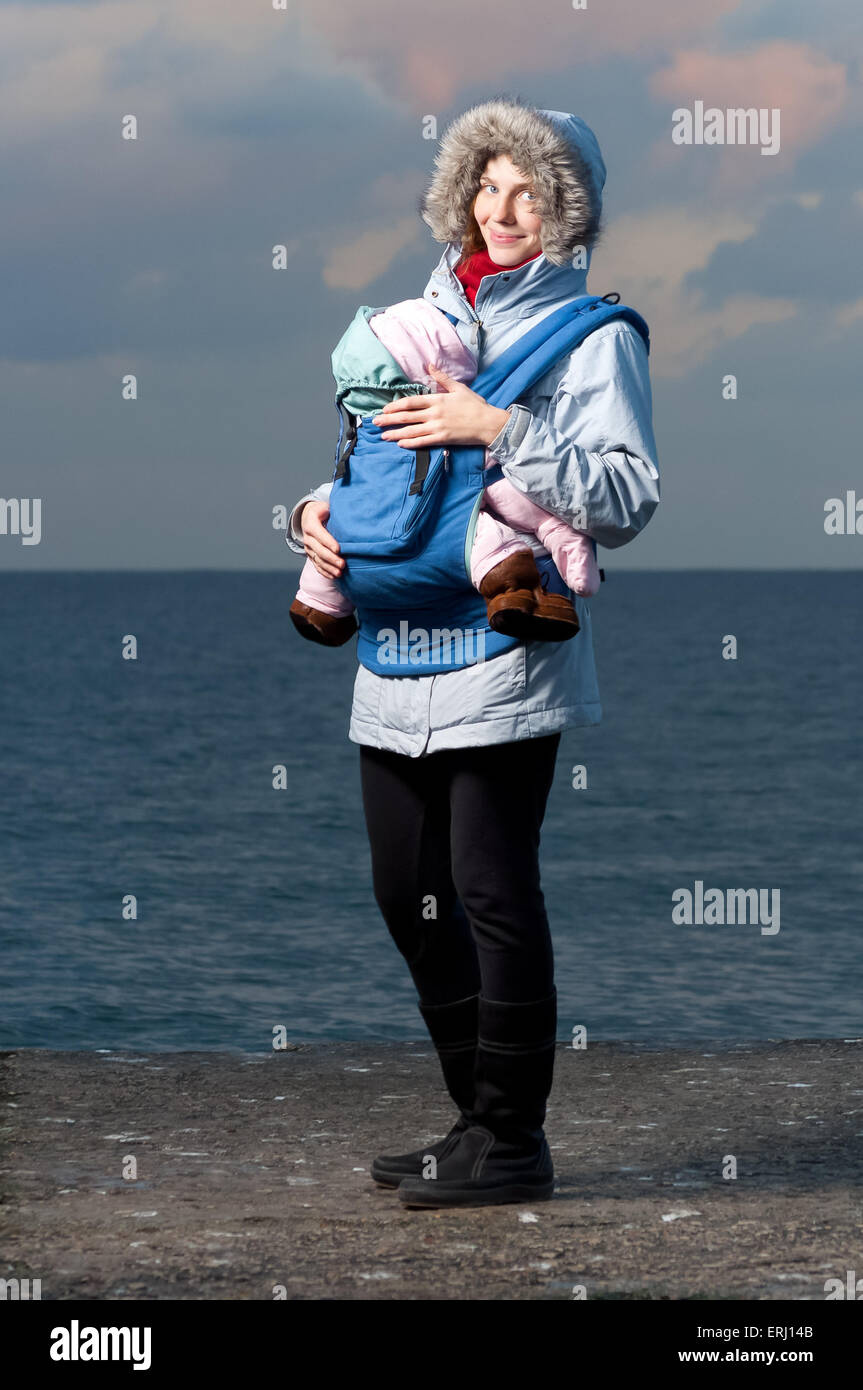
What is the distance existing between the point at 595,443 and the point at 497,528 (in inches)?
10.6

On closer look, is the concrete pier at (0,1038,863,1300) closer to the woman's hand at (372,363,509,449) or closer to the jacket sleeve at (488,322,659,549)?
the jacket sleeve at (488,322,659,549)

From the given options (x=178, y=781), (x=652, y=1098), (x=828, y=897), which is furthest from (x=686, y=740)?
(x=652, y=1098)

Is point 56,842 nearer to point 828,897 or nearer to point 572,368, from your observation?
point 828,897

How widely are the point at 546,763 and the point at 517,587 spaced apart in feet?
1.44

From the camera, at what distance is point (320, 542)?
3332 millimetres

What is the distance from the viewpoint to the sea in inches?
503

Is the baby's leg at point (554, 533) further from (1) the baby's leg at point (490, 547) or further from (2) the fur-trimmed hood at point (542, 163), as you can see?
(2) the fur-trimmed hood at point (542, 163)

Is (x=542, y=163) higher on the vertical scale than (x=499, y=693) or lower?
higher

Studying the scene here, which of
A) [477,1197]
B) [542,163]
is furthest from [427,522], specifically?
[477,1197]

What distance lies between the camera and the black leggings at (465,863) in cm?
328

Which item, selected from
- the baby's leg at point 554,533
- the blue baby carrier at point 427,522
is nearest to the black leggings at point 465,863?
the blue baby carrier at point 427,522

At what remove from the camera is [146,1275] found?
3057 millimetres

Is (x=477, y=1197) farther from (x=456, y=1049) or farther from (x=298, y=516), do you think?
(x=298, y=516)

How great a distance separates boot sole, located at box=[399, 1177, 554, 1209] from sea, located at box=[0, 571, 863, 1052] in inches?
52.6
